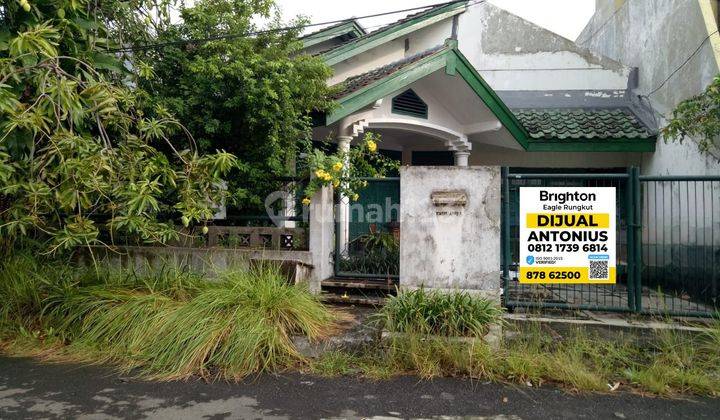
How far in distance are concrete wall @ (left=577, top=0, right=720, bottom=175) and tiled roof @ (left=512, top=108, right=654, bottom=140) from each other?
1.50 ft

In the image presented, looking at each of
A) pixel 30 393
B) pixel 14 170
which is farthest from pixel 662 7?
pixel 30 393

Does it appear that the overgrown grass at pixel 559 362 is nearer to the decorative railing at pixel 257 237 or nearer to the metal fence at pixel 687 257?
the metal fence at pixel 687 257

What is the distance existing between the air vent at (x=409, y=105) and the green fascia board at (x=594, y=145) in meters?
2.20

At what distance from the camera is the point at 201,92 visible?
648 centimetres

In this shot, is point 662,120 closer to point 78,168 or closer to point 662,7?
point 662,7

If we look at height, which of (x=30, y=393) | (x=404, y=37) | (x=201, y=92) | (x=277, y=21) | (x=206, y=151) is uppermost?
(x=404, y=37)

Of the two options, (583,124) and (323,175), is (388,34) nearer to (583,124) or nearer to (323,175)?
(583,124)

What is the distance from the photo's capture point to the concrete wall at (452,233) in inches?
218

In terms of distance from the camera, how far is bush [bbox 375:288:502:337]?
4.80 meters

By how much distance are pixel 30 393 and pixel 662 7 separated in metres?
10.9

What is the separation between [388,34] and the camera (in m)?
9.30

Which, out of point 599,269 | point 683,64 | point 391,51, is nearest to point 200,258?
point 599,269

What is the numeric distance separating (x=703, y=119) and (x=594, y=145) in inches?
97.8

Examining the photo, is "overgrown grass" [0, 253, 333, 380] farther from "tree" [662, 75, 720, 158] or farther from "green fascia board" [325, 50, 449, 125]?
"tree" [662, 75, 720, 158]
